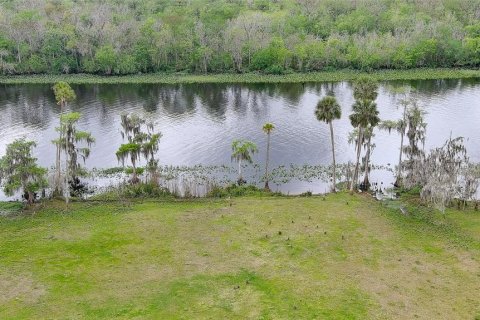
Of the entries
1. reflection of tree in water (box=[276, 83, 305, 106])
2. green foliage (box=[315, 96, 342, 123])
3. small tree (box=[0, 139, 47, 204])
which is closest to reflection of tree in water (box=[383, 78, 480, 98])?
reflection of tree in water (box=[276, 83, 305, 106])

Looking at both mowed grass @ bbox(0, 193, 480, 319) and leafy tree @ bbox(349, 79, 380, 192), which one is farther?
leafy tree @ bbox(349, 79, 380, 192)

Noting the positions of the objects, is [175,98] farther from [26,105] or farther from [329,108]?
[329,108]

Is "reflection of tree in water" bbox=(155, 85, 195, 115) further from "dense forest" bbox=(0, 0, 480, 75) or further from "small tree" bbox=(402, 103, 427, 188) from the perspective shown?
"small tree" bbox=(402, 103, 427, 188)

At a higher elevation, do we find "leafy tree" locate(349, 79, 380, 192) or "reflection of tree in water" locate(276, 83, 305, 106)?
"leafy tree" locate(349, 79, 380, 192)

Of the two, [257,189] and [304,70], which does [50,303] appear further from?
[304,70]

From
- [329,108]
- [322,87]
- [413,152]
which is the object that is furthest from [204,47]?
[413,152]

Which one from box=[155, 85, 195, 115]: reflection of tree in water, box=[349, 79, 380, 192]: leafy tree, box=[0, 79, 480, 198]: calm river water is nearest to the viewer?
box=[349, 79, 380, 192]: leafy tree
